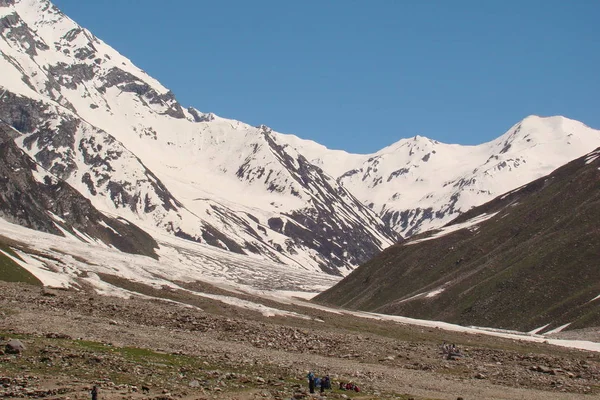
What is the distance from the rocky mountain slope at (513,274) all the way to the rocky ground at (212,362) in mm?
57666

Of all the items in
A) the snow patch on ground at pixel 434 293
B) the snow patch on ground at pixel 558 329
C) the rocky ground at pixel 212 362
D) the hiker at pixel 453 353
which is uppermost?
the snow patch on ground at pixel 434 293

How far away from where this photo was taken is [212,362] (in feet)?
145

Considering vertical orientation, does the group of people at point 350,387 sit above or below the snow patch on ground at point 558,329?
below

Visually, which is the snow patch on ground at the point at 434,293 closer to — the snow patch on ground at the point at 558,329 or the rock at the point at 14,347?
the snow patch on ground at the point at 558,329

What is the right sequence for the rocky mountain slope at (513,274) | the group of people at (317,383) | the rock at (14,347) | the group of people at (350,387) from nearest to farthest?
the group of people at (317,383), the rock at (14,347), the group of people at (350,387), the rocky mountain slope at (513,274)

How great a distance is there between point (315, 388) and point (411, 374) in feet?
42.0

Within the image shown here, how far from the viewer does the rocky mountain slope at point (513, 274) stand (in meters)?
133

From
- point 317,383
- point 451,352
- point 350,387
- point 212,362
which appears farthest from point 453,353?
point 317,383

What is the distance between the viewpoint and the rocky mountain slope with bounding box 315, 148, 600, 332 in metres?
133

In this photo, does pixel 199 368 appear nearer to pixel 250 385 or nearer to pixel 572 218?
pixel 250 385

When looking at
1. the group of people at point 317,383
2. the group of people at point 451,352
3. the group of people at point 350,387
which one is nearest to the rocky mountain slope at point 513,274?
the group of people at point 451,352

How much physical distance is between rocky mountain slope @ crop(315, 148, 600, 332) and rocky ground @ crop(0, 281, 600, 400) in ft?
189

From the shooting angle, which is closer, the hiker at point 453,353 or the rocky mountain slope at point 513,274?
the hiker at point 453,353

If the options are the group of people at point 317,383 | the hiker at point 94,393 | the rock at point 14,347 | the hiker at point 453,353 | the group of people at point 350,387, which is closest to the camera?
the hiker at point 94,393
